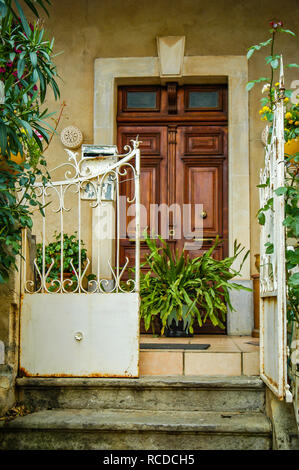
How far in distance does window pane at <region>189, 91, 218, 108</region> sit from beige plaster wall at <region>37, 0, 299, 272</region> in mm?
405

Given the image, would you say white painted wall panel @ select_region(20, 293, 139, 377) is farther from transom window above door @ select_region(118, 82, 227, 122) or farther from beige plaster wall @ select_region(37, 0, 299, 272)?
transom window above door @ select_region(118, 82, 227, 122)

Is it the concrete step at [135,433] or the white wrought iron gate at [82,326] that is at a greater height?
the white wrought iron gate at [82,326]

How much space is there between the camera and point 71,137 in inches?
229

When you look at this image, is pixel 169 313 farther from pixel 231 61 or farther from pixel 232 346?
pixel 231 61

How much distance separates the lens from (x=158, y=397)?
11.8 ft

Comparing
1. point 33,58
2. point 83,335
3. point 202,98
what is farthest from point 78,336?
point 202,98

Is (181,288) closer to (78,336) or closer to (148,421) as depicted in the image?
(78,336)

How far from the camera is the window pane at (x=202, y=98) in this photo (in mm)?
6031

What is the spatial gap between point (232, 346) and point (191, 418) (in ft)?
3.62

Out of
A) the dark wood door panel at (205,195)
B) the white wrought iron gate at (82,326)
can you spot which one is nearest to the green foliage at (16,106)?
the white wrought iron gate at (82,326)

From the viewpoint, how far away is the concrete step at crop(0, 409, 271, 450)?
3.27 meters

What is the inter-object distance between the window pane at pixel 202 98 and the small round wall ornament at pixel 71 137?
1.25m

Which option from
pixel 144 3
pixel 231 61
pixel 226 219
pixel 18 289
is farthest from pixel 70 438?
pixel 144 3

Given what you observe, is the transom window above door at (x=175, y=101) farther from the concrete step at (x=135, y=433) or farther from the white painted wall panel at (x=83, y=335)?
the concrete step at (x=135, y=433)
